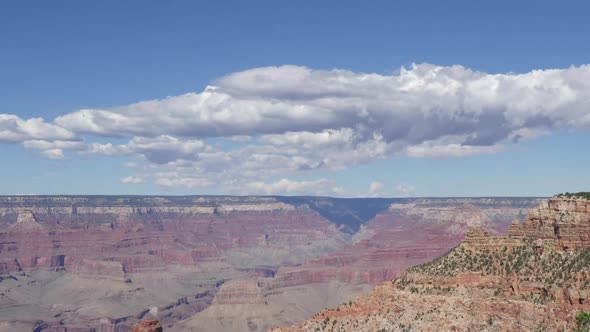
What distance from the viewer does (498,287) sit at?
105m

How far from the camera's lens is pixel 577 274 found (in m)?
102

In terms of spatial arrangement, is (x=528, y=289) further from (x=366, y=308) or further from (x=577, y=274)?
(x=366, y=308)

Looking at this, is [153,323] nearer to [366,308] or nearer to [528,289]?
[366,308]

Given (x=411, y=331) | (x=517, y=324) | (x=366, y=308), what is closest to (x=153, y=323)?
(x=366, y=308)

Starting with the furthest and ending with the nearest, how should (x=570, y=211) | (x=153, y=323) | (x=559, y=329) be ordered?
1. (x=153, y=323)
2. (x=570, y=211)
3. (x=559, y=329)

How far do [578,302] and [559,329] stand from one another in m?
4.26

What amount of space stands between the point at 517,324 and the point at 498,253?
16.6m

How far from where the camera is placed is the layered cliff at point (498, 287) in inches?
3944

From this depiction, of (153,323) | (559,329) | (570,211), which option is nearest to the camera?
(559,329)

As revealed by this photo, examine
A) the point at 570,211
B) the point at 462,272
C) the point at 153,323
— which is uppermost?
the point at 570,211

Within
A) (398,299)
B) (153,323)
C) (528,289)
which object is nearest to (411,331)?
(398,299)

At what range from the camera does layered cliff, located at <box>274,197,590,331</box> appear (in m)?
100

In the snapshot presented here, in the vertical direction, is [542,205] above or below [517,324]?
above

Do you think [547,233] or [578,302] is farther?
[547,233]
